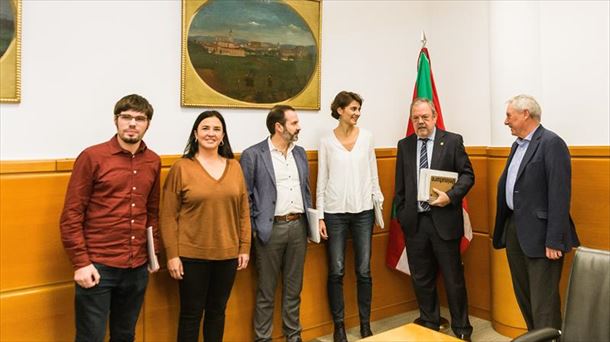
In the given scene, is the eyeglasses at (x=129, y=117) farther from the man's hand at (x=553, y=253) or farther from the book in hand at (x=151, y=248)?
the man's hand at (x=553, y=253)

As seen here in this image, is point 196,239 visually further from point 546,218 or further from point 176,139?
point 546,218

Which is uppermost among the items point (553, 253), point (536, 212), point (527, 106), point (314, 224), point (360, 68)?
point (360, 68)

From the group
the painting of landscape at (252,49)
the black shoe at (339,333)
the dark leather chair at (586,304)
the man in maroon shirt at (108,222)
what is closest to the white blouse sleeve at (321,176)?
the painting of landscape at (252,49)

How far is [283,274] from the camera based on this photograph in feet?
11.2

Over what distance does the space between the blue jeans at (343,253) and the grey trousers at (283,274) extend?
0.85ft

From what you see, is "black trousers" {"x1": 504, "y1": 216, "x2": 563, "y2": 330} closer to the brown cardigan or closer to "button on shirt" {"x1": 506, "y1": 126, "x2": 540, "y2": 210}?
"button on shirt" {"x1": 506, "y1": 126, "x2": 540, "y2": 210}

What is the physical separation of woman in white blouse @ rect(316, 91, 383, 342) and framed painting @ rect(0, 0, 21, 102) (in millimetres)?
1915

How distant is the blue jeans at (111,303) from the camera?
2.44 m

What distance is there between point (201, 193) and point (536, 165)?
1.92m

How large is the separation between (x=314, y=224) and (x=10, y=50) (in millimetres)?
2030

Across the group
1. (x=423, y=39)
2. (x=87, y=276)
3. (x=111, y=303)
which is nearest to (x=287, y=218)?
(x=111, y=303)

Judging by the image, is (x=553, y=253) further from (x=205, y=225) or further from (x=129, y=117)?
(x=129, y=117)

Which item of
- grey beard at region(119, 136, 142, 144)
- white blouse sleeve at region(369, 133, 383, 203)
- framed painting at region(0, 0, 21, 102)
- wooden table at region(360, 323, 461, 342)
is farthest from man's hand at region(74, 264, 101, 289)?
white blouse sleeve at region(369, 133, 383, 203)

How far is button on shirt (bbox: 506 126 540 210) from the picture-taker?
9.92 feet
